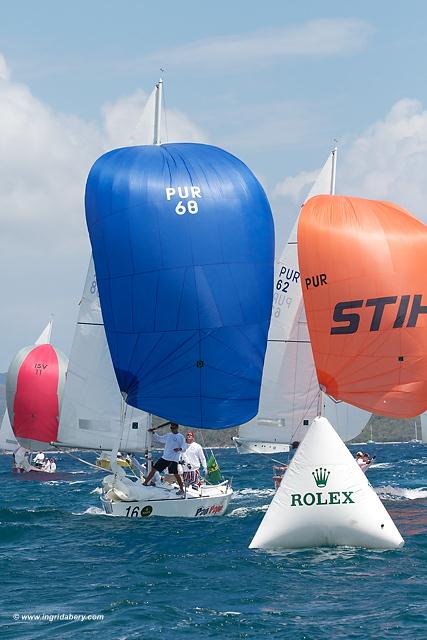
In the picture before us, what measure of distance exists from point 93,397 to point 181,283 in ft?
14.3

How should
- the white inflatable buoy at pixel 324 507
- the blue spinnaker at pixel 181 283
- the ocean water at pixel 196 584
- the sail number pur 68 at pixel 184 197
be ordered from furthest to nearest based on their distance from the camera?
the sail number pur 68 at pixel 184 197, the blue spinnaker at pixel 181 283, the white inflatable buoy at pixel 324 507, the ocean water at pixel 196 584

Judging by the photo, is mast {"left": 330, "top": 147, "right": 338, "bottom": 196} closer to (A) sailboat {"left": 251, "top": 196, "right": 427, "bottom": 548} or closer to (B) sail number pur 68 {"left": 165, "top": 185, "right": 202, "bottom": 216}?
(A) sailboat {"left": 251, "top": 196, "right": 427, "bottom": 548}

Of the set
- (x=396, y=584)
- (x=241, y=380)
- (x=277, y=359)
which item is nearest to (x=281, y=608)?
(x=396, y=584)

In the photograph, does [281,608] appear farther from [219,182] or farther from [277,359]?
[277,359]

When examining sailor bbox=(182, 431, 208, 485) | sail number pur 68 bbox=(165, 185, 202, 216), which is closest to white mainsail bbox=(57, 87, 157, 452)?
sailor bbox=(182, 431, 208, 485)

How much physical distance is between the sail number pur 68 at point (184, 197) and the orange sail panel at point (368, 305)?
3.10 metres

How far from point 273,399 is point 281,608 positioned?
17689mm

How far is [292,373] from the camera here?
32438 mm

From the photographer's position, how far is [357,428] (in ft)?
108

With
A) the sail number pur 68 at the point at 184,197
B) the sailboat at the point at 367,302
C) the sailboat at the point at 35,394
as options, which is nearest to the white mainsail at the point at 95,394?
the sail number pur 68 at the point at 184,197

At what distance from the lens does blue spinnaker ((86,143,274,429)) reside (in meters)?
24.8

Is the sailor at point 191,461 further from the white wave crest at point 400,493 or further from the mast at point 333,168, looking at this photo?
the mast at point 333,168

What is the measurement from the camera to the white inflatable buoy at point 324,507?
750 inches

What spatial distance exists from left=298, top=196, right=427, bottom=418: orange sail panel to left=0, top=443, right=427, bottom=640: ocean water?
3.09 m
